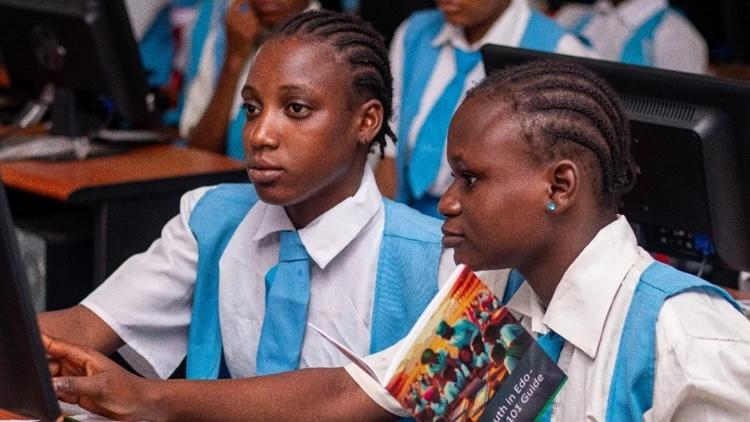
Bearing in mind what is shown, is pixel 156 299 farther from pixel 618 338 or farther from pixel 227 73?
pixel 227 73

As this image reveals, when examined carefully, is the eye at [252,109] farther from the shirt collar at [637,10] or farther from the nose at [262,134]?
the shirt collar at [637,10]

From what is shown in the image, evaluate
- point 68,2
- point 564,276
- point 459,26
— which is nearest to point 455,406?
point 564,276

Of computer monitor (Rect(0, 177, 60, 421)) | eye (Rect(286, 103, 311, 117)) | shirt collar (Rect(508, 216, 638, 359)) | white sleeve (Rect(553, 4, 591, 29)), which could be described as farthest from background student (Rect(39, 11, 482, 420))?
white sleeve (Rect(553, 4, 591, 29))

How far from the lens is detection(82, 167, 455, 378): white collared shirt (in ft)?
6.25

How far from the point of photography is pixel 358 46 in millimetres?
1958

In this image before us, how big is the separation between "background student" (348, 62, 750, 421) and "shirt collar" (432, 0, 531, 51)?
1.47 m

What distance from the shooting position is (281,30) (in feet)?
6.45

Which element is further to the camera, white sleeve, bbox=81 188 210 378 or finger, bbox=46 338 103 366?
white sleeve, bbox=81 188 210 378

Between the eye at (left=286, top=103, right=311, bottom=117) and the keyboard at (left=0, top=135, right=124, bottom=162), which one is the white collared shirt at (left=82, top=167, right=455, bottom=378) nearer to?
the eye at (left=286, top=103, right=311, bottom=117)

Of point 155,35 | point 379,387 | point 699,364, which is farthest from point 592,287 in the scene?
point 155,35

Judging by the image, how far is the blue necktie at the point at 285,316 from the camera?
6.19 feet

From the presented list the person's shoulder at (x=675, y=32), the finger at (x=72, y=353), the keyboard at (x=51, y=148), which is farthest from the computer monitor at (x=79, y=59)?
the person's shoulder at (x=675, y=32)

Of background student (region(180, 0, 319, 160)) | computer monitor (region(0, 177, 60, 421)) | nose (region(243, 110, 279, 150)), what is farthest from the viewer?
background student (region(180, 0, 319, 160))

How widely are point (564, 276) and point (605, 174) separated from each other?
130mm
